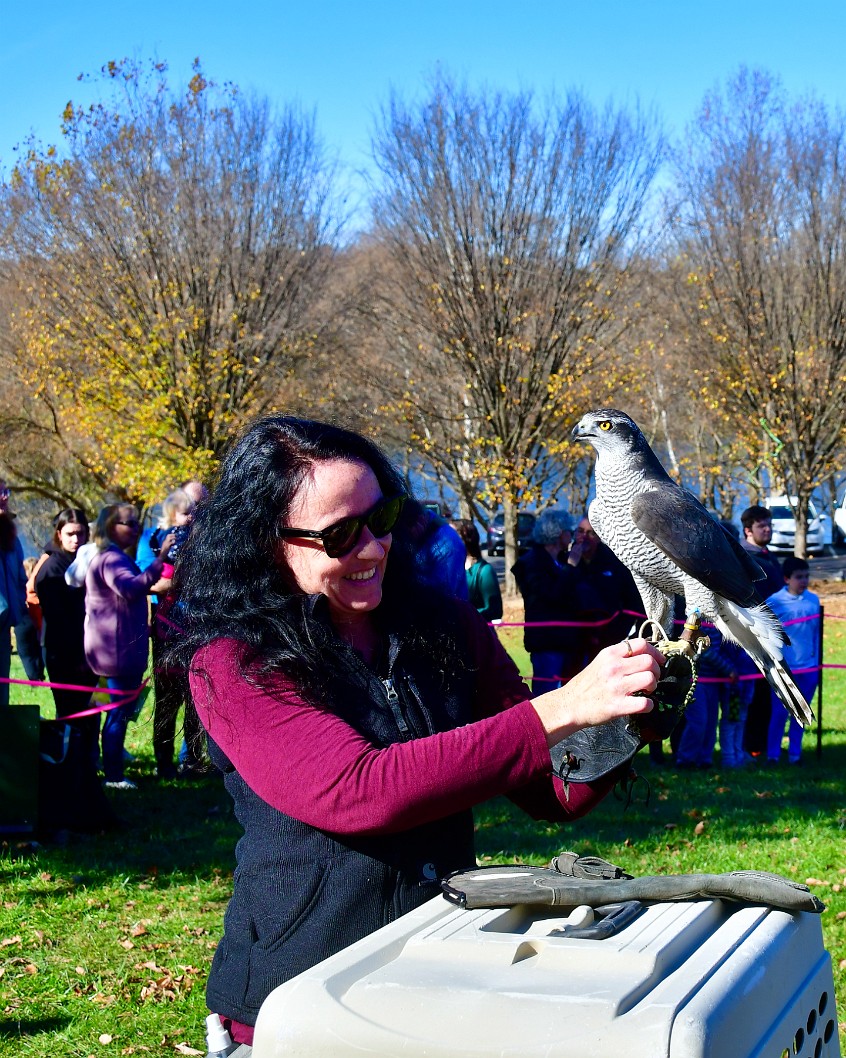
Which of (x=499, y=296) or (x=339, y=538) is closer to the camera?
(x=339, y=538)

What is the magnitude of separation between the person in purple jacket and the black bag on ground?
0.84 m

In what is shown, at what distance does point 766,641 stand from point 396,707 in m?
2.14

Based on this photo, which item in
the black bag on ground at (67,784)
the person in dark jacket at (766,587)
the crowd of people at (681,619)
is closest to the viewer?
the black bag on ground at (67,784)

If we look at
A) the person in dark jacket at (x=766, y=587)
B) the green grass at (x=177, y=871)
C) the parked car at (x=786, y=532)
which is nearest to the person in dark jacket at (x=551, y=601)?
the green grass at (x=177, y=871)

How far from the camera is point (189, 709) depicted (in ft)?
6.89

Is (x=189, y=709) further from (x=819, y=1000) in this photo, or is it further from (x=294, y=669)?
→ (x=819, y=1000)

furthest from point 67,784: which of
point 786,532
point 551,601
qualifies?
point 786,532

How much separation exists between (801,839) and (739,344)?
1480 cm

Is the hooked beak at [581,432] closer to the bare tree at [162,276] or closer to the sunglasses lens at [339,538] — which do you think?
the sunglasses lens at [339,538]

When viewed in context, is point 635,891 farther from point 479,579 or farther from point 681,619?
point 681,619

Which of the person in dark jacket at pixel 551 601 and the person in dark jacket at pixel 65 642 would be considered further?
the person in dark jacket at pixel 551 601

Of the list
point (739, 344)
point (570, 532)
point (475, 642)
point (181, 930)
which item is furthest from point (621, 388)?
point (475, 642)

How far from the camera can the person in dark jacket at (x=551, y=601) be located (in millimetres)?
8727

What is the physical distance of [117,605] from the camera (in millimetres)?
7449
